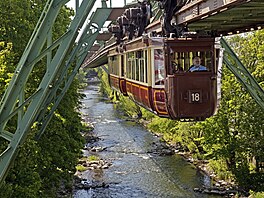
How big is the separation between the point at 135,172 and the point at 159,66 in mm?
15972

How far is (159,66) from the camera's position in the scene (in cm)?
1001

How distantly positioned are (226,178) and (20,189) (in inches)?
577

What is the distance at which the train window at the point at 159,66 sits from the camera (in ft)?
32.2

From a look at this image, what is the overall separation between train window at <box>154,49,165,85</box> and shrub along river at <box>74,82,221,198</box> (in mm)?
11548

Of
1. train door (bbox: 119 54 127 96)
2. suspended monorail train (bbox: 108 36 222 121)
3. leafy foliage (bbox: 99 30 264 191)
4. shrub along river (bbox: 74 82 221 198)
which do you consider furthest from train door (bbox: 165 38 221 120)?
leafy foliage (bbox: 99 30 264 191)

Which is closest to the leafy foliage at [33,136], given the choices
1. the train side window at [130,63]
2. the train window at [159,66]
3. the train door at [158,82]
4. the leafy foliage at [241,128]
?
the train side window at [130,63]

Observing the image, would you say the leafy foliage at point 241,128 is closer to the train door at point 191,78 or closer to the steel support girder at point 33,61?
the train door at point 191,78

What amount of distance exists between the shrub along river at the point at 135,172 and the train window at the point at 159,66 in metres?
11.5

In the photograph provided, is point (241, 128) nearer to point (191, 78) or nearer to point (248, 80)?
point (248, 80)

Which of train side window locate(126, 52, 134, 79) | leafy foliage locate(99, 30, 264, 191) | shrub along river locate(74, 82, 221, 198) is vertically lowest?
shrub along river locate(74, 82, 221, 198)

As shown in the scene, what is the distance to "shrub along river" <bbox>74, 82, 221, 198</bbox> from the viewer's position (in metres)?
21.7

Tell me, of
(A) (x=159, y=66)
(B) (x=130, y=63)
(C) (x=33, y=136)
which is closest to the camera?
(A) (x=159, y=66)

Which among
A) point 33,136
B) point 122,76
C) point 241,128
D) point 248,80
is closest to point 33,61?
point 33,136

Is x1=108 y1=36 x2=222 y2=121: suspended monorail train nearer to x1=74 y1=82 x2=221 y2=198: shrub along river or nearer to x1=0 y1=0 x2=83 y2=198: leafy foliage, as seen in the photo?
x1=0 y1=0 x2=83 y2=198: leafy foliage
